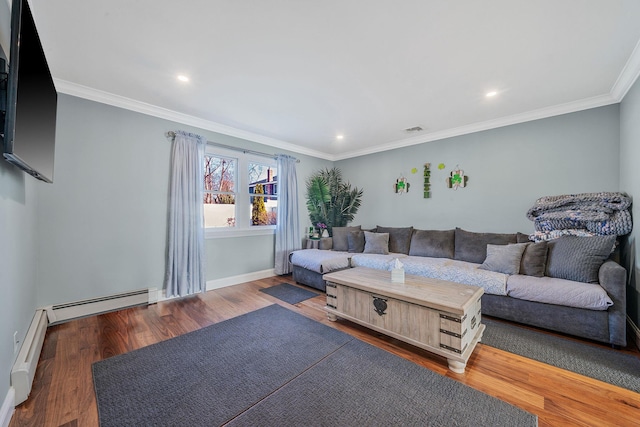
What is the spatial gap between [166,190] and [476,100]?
4.03 m

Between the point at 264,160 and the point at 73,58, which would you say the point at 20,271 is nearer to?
the point at 73,58

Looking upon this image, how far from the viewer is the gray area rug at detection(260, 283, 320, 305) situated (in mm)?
3193

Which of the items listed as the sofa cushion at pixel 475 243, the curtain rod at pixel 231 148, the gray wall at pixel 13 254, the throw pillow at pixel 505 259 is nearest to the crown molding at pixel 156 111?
the curtain rod at pixel 231 148

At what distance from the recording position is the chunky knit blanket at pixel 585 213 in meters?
2.38

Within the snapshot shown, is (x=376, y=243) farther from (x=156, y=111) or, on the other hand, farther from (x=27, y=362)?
(x=27, y=362)

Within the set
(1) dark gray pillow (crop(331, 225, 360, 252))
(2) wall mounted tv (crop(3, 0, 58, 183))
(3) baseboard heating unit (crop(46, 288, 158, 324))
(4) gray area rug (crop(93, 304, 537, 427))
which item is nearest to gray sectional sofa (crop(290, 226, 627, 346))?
(1) dark gray pillow (crop(331, 225, 360, 252))

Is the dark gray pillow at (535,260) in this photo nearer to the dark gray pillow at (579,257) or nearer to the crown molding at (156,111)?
the dark gray pillow at (579,257)

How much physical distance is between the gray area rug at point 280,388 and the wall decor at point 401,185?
302cm

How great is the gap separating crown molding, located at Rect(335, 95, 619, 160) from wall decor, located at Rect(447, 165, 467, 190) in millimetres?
575

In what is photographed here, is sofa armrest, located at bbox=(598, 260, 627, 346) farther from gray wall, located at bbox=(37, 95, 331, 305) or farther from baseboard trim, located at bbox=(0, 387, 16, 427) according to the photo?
gray wall, located at bbox=(37, 95, 331, 305)

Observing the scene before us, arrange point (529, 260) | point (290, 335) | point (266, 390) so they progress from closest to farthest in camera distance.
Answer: point (266, 390) < point (290, 335) < point (529, 260)

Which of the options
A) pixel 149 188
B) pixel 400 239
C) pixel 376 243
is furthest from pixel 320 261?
pixel 149 188

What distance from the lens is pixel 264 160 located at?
427 cm

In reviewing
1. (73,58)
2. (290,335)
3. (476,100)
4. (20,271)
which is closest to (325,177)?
(476,100)
